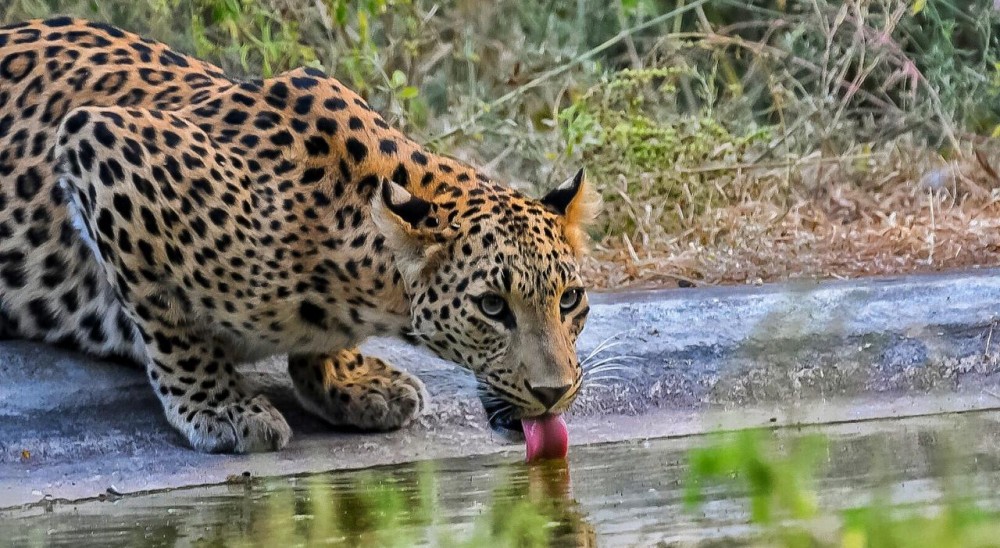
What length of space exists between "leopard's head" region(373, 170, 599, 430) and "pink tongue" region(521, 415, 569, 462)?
0.12ft

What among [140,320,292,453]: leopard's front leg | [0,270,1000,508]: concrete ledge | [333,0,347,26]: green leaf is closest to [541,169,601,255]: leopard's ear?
[0,270,1000,508]: concrete ledge

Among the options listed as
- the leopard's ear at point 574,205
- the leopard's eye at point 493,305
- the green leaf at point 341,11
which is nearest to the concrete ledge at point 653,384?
the leopard's eye at point 493,305

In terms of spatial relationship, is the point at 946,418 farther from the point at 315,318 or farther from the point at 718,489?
the point at 315,318

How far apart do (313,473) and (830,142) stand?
5.51m

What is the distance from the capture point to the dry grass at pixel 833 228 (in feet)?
26.0

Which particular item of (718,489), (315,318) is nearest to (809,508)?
(718,489)

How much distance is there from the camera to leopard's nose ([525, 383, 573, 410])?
17.2 feet

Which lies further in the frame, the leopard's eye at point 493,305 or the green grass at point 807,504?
the leopard's eye at point 493,305

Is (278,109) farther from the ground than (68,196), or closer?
farther from the ground

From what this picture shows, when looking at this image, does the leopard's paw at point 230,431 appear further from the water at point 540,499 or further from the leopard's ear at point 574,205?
the leopard's ear at point 574,205

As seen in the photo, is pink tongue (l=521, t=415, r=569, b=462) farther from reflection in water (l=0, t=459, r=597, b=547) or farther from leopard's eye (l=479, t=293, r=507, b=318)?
leopard's eye (l=479, t=293, r=507, b=318)

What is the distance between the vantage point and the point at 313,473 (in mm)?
5488

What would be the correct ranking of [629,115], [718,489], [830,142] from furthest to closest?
[830,142] → [629,115] → [718,489]

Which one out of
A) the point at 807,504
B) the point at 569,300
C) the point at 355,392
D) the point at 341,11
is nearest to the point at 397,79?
the point at 341,11
